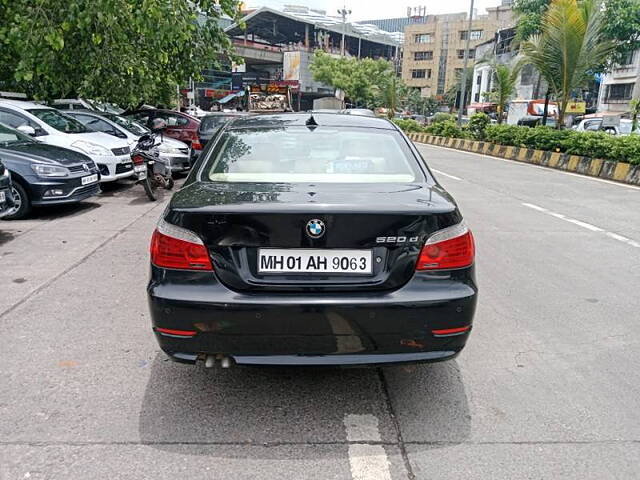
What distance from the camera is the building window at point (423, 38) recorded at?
8531cm

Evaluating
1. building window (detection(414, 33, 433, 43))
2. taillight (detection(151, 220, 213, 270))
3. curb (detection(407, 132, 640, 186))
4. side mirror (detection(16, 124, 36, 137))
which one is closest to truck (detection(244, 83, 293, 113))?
curb (detection(407, 132, 640, 186))

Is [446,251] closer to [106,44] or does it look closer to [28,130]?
[28,130]

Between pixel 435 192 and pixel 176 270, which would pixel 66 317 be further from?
pixel 435 192

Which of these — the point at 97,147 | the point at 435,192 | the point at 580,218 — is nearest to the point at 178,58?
the point at 97,147

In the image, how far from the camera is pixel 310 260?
2.84 meters

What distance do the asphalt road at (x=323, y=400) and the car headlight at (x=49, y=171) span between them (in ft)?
9.58

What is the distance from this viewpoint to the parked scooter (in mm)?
10359

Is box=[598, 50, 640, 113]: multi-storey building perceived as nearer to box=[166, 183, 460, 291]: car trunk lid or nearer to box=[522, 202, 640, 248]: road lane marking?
box=[522, 202, 640, 248]: road lane marking

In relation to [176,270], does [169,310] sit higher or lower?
lower

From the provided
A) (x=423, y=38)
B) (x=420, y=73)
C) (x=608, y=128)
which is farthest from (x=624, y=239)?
(x=423, y=38)

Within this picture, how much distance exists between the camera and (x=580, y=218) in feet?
29.9

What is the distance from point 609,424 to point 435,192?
4.98ft

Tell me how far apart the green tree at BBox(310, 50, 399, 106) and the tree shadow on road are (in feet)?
187

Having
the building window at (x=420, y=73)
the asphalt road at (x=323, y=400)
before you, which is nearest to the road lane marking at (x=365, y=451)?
the asphalt road at (x=323, y=400)
